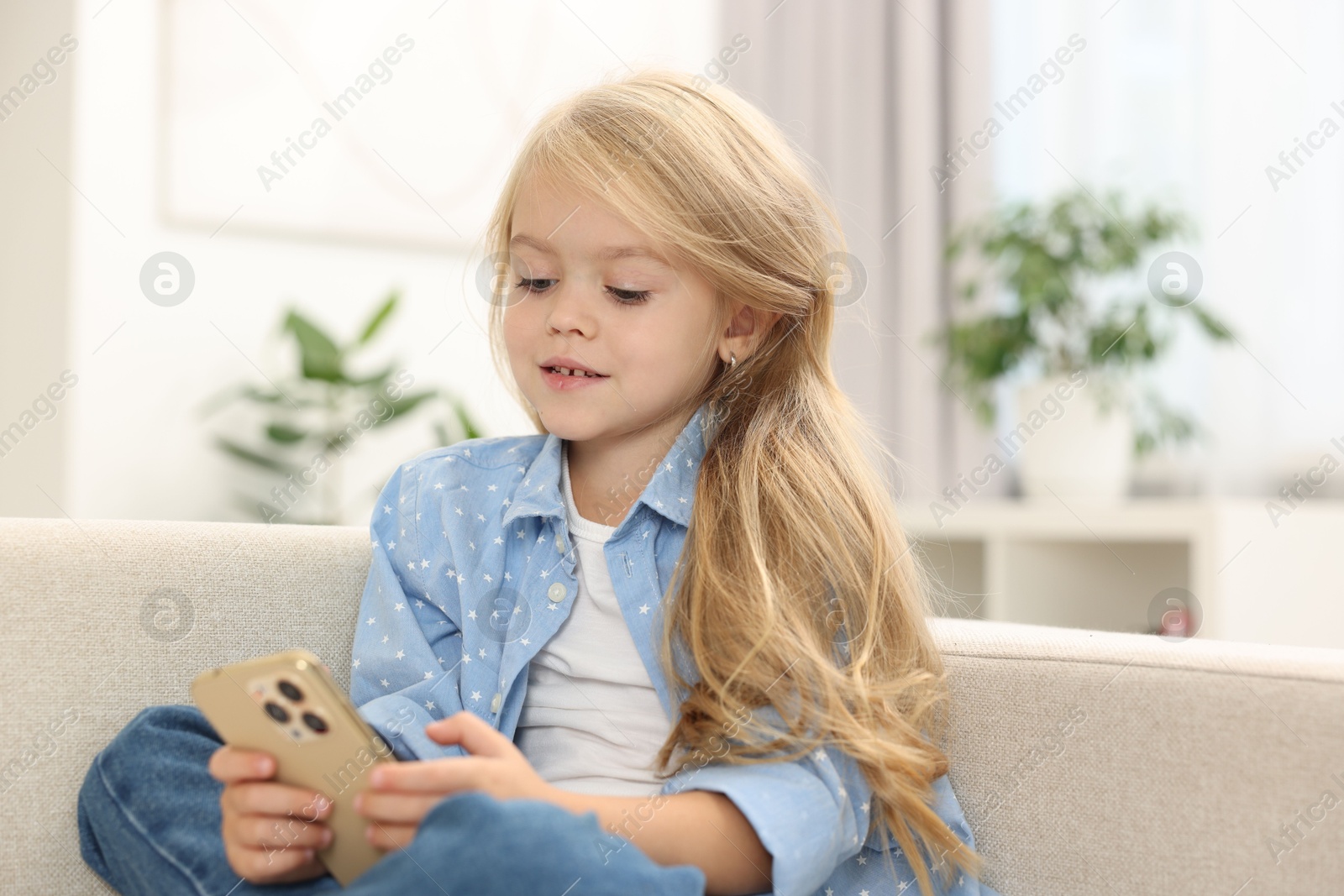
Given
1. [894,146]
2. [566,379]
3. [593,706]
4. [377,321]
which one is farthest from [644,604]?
[894,146]

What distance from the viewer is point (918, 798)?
750mm

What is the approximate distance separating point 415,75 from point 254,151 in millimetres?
373

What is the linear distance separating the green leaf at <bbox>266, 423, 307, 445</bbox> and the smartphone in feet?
5.13

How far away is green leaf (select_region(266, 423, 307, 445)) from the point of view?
A: 216cm

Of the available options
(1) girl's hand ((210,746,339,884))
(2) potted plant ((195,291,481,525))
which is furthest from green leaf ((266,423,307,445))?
(1) girl's hand ((210,746,339,884))

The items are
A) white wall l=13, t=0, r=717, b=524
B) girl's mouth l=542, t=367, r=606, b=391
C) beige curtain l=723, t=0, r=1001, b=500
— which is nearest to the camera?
girl's mouth l=542, t=367, r=606, b=391

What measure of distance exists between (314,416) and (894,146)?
1.44m

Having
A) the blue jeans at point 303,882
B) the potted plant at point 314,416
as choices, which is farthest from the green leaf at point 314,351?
the blue jeans at point 303,882

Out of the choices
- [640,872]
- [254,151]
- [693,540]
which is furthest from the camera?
[254,151]

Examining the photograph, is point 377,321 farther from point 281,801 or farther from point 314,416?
point 281,801

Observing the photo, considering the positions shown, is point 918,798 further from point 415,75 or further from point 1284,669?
point 415,75

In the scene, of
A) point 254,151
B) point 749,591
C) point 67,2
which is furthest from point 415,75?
point 749,591

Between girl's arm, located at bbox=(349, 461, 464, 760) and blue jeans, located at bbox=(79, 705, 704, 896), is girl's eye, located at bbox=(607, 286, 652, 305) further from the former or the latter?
blue jeans, located at bbox=(79, 705, 704, 896)

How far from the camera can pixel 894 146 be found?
8.74 ft
